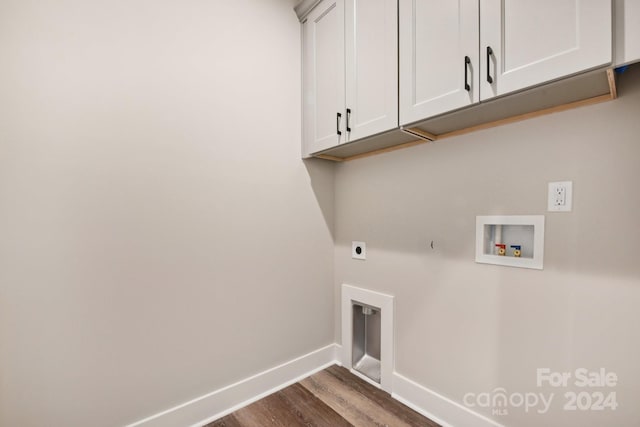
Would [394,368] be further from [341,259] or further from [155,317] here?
[155,317]

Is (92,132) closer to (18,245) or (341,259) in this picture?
(18,245)

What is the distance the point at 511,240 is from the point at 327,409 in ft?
4.75

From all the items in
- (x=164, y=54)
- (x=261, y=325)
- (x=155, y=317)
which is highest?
(x=164, y=54)

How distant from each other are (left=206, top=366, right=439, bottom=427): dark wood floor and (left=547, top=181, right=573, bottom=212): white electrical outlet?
134 centimetres

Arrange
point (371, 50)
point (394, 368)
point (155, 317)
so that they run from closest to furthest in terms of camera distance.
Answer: point (155, 317) < point (371, 50) < point (394, 368)

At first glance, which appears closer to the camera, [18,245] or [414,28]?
[18,245]

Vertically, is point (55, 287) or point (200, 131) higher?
point (200, 131)

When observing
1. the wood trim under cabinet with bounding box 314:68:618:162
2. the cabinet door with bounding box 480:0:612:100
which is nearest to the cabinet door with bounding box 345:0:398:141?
the wood trim under cabinet with bounding box 314:68:618:162

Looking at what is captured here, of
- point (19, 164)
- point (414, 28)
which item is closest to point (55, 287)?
point (19, 164)

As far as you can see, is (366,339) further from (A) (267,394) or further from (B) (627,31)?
(B) (627,31)

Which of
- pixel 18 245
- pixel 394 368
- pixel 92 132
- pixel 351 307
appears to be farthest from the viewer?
pixel 351 307

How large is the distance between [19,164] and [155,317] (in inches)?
35.7

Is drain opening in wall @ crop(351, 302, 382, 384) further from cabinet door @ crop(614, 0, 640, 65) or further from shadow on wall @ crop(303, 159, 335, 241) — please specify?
cabinet door @ crop(614, 0, 640, 65)

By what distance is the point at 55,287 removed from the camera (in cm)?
121
